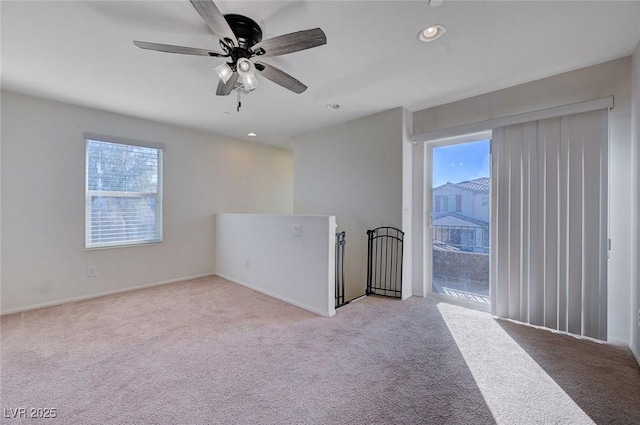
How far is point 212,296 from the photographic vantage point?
139 inches

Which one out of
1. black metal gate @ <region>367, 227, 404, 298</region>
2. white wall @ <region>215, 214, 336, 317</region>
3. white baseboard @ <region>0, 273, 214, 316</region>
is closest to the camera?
white wall @ <region>215, 214, 336, 317</region>

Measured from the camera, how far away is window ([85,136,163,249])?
348cm

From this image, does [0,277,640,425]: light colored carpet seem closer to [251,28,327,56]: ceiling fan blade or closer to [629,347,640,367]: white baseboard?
[629,347,640,367]: white baseboard

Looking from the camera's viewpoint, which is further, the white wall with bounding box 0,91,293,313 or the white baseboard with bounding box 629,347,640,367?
the white wall with bounding box 0,91,293,313

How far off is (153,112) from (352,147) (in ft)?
9.06

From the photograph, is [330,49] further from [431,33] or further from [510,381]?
[510,381]

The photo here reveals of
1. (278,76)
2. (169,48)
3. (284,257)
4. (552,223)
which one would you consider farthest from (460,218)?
(169,48)

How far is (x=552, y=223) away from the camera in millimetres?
2568

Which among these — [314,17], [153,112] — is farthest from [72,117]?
[314,17]

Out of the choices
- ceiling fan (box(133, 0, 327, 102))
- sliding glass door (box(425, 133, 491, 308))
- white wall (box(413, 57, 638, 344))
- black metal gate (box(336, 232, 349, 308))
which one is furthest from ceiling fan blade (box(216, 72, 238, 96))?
white wall (box(413, 57, 638, 344))

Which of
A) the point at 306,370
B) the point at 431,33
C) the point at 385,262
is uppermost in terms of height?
the point at 431,33

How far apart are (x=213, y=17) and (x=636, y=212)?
3339 mm

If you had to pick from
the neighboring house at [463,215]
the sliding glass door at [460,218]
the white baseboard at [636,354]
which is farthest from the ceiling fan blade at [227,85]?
the white baseboard at [636,354]

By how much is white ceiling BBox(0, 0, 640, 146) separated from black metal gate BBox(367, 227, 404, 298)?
5.46ft
